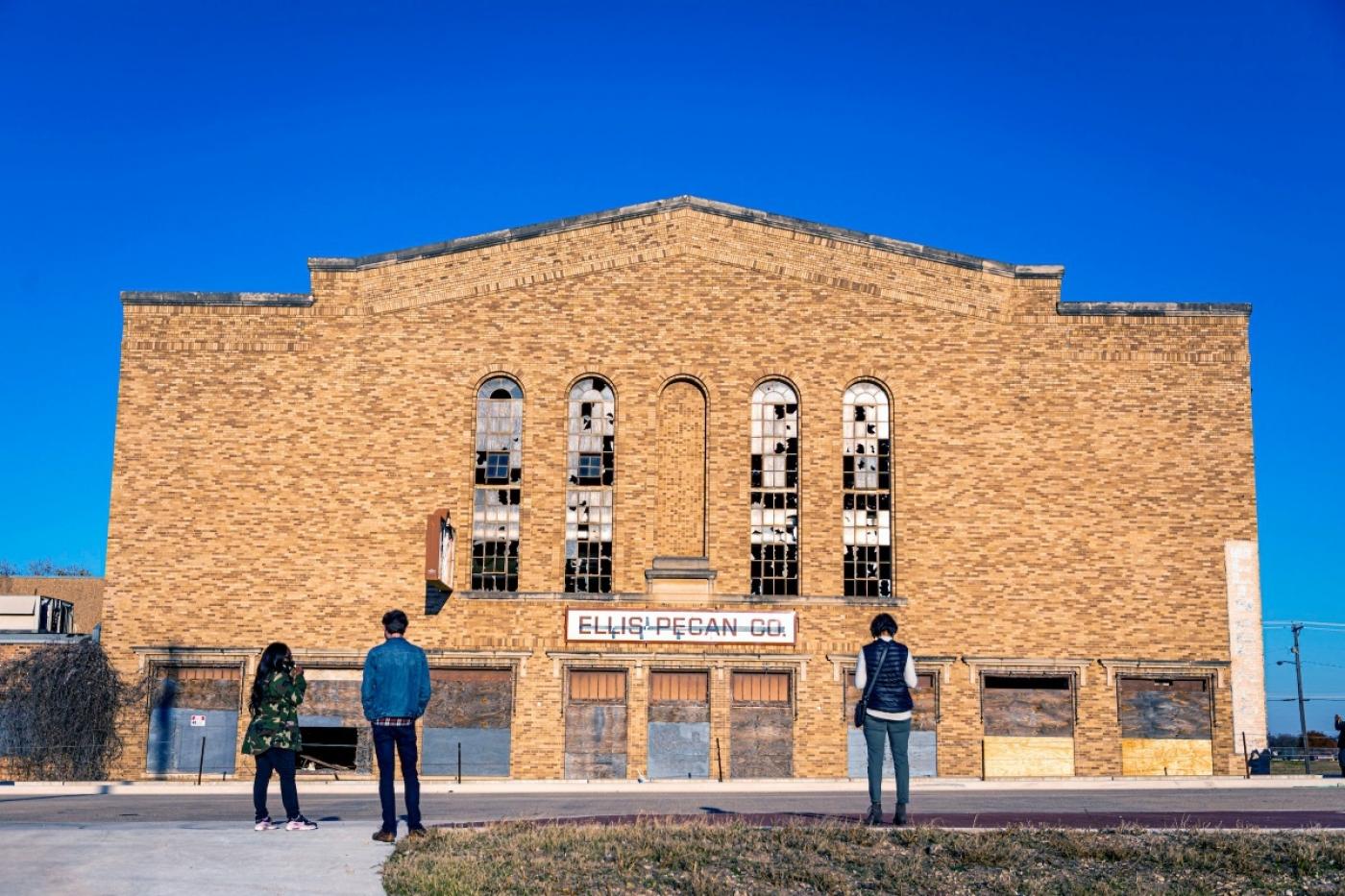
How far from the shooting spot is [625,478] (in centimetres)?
2770

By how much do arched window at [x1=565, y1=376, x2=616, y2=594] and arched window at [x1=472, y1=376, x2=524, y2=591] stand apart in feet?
3.38

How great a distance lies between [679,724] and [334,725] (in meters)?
6.62

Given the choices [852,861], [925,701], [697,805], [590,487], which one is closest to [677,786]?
[925,701]

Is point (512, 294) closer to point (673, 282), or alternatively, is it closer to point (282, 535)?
point (673, 282)

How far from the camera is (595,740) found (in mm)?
27031

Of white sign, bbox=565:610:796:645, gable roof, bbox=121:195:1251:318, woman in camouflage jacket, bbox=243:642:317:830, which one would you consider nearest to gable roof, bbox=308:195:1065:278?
gable roof, bbox=121:195:1251:318

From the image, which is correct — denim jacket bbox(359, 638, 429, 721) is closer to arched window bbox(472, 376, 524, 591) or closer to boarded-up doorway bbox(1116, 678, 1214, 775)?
arched window bbox(472, 376, 524, 591)

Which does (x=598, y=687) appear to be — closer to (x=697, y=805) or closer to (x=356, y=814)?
(x=697, y=805)

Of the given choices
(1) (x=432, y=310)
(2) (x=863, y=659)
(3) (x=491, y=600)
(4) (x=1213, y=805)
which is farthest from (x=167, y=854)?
(1) (x=432, y=310)

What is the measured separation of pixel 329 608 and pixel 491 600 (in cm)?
311

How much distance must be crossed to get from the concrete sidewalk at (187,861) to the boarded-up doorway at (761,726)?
1534 centimetres

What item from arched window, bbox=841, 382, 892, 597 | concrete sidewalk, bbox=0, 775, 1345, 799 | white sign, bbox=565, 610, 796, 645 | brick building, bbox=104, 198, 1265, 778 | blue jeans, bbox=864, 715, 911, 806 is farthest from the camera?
arched window, bbox=841, 382, 892, 597

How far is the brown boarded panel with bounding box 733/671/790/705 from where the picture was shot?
2730 cm

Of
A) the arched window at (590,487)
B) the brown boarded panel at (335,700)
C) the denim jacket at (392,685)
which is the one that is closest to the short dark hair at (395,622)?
the denim jacket at (392,685)
